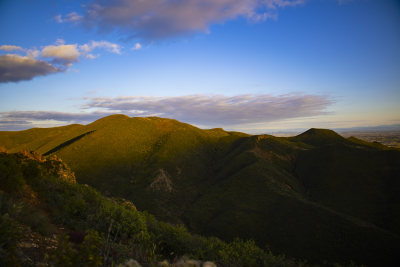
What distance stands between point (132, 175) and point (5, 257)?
279ft

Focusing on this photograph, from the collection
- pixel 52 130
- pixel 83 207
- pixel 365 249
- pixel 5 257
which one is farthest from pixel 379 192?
pixel 52 130

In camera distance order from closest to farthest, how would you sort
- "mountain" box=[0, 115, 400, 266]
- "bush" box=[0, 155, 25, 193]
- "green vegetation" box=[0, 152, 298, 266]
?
1. "green vegetation" box=[0, 152, 298, 266]
2. "bush" box=[0, 155, 25, 193]
3. "mountain" box=[0, 115, 400, 266]

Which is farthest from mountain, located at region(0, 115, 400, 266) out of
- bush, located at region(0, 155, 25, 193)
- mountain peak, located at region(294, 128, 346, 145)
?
bush, located at region(0, 155, 25, 193)

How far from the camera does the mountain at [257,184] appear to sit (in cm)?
4534

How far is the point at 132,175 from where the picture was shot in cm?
8588

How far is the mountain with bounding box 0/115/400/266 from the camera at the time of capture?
45344 millimetres

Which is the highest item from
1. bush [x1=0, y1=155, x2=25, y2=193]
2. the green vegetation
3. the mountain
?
bush [x1=0, y1=155, x2=25, y2=193]

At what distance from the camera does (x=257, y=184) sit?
68.9 meters

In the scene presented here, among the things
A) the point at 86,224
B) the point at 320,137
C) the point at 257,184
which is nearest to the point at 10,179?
the point at 86,224

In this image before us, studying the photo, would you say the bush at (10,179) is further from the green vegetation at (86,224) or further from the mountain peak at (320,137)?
the mountain peak at (320,137)

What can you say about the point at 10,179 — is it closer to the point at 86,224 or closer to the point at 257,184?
the point at 86,224

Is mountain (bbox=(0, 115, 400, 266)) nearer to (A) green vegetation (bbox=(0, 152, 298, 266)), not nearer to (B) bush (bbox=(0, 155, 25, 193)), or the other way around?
(A) green vegetation (bbox=(0, 152, 298, 266))

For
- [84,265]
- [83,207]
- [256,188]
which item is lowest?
[256,188]

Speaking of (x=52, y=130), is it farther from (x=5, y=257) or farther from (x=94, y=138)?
(x=5, y=257)
